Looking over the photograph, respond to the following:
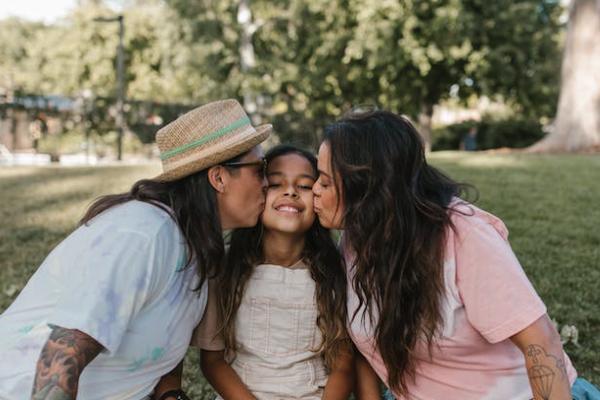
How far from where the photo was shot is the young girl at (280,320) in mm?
2625

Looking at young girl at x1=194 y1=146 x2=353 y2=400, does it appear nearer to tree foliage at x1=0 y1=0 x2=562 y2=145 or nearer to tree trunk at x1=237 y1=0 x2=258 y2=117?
tree foliage at x1=0 y1=0 x2=562 y2=145

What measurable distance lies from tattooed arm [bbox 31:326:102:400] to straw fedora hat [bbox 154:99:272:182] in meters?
0.73

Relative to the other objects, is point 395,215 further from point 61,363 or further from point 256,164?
point 61,363

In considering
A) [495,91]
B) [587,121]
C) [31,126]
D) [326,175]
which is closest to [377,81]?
[495,91]

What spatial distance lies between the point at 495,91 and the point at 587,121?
10.5 m

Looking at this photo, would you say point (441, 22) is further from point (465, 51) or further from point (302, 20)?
point (302, 20)

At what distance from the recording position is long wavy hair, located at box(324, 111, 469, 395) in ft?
6.92

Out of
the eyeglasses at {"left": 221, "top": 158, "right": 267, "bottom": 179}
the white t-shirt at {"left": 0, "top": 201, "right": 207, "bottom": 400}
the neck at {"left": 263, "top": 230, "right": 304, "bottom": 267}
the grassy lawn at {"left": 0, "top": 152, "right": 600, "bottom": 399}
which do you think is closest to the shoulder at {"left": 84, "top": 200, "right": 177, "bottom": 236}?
the white t-shirt at {"left": 0, "top": 201, "right": 207, "bottom": 400}

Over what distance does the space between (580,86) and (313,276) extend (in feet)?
48.9

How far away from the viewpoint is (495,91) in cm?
2547

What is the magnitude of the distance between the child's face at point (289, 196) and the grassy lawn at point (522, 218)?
4.19 ft

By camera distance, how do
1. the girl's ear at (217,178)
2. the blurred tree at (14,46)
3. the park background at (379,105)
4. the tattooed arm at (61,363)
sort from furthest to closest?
the blurred tree at (14,46) → the park background at (379,105) → the girl's ear at (217,178) → the tattooed arm at (61,363)

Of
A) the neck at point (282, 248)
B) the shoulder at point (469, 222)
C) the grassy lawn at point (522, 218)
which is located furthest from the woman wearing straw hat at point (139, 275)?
the grassy lawn at point (522, 218)

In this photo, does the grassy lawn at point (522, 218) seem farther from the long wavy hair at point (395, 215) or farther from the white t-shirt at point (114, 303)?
the long wavy hair at point (395, 215)
